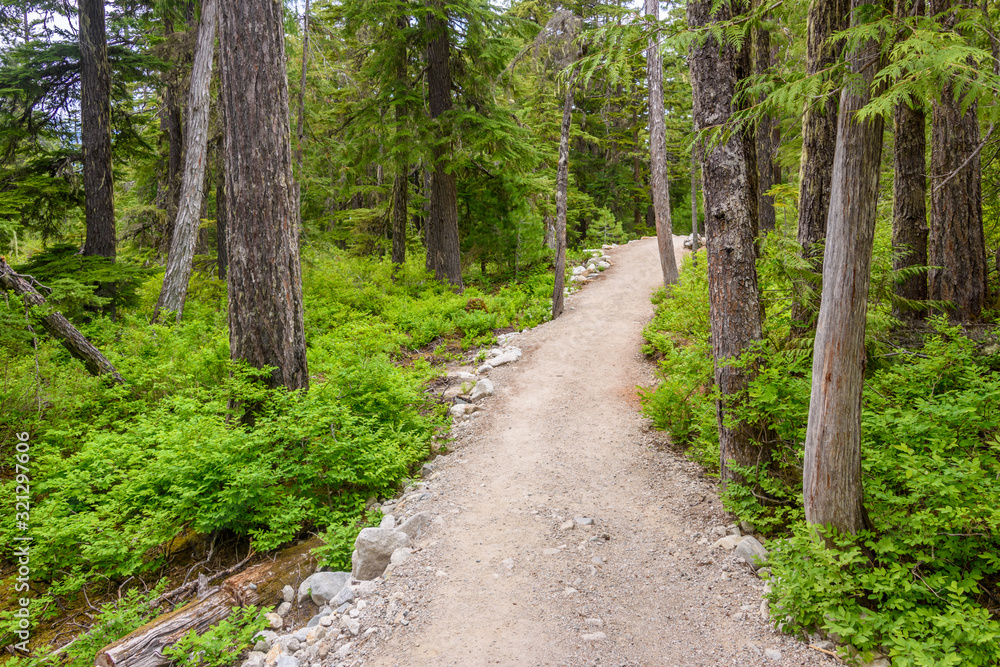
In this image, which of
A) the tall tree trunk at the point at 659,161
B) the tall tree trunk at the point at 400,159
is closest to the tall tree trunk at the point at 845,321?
the tall tree trunk at the point at 659,161

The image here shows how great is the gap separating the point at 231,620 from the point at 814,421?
4.81 m

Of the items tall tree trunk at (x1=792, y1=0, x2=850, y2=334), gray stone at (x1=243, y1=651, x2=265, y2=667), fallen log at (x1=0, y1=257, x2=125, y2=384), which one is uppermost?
tall tree trunk at (x1=792, y1=0, x2=850, y2=334)

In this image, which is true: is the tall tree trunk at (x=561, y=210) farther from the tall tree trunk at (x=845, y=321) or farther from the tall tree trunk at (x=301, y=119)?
the tall tree trunk at (x=845, y=321)

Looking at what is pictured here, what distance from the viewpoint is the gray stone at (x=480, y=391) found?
8090mm

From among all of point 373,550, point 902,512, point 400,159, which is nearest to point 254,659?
point 373,550

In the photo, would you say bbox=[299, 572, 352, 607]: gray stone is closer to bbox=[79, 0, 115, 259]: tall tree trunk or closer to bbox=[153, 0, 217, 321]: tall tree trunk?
bbox=[153, 0, 217, 321]: tall tree trunk

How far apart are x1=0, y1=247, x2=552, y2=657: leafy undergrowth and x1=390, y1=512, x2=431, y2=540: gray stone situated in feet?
1.73

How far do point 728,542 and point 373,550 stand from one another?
3.13 meters

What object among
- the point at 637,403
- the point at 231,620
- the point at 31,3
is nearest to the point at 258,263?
the point at 231,620

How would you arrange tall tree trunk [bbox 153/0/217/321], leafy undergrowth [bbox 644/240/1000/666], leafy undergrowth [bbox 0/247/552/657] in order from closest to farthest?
leafy undergrowth [bbox 644/240/1000/666]
leafy undergrowth [bbox 0/247/552/657]
tall tree trunk [bbox 153/0/217/321]

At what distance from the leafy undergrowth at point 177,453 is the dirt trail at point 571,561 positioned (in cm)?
97

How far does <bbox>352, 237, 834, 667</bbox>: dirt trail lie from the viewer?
3.36 meters

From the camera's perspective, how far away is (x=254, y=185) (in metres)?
5.94

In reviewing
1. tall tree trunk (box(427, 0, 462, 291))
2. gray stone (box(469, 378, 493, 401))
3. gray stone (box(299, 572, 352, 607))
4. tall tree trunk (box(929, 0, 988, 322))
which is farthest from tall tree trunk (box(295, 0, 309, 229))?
tall tree trunk (box(929, 0, 988, 322))
